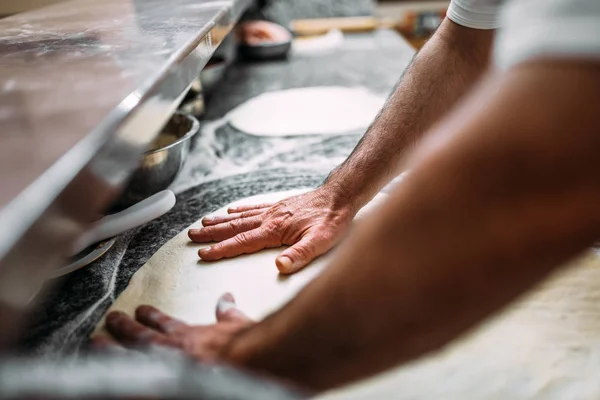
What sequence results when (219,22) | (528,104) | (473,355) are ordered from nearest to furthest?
1. (528,104)
2. (473,355)
3. (219,22)

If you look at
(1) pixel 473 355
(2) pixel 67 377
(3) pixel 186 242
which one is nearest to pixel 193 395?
(2) pixel 67 377

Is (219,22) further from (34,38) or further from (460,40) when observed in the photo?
(460,40)

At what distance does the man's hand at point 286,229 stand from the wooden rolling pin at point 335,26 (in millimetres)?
2348

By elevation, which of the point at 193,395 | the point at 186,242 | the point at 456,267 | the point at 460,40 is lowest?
the point at 186,242

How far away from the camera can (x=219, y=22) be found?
1.41 m

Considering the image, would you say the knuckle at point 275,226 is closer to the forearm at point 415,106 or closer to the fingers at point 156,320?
the forearm at point 415,106

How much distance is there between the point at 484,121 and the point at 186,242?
84cm

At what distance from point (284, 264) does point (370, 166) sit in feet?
1.13

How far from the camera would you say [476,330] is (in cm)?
86

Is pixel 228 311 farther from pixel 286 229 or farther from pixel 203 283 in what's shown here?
pixel 286 229

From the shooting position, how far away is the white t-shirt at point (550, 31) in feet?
1.53

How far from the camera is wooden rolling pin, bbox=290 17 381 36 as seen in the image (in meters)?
3.30

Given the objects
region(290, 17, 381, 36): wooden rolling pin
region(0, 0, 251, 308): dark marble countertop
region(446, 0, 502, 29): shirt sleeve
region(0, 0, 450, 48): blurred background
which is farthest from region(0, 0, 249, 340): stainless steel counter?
region(0, 0, 450, 48): blurred background

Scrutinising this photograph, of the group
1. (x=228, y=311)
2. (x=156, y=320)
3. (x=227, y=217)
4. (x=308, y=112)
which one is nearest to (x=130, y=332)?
(x=156, y=320)
